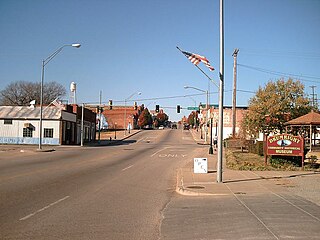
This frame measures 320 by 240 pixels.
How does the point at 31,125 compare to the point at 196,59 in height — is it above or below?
below

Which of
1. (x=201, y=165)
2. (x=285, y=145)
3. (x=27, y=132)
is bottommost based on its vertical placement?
(x=201, y=165)

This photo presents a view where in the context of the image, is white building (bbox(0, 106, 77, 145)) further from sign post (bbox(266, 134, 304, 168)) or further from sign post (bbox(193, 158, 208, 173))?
sign post (bbox(266, 134, 304, 168))

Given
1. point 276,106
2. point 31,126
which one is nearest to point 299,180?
point 276,106

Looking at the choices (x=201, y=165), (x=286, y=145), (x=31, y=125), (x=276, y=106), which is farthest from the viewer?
(x=31, y=125)

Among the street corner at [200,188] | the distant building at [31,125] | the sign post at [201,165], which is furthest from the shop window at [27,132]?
the street corner at [200,188]

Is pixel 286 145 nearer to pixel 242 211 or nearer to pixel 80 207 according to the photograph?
pixel 242 211

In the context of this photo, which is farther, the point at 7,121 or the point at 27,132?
the point at 7,121

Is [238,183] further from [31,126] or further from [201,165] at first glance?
[31,126]

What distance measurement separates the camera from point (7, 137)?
177ft

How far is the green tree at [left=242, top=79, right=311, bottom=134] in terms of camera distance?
43.2 meters

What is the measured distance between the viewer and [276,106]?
141ft

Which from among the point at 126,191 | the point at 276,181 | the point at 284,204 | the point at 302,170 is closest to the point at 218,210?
the point at 284,204

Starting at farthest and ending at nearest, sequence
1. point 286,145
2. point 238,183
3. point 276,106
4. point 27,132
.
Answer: point 27,132, point 276,106, point 286,145, point 238,183

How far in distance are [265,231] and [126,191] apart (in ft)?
22.1
